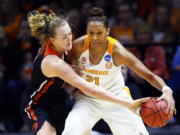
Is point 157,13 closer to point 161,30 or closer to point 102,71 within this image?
point 161,30

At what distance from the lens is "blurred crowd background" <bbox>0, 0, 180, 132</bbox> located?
6.85 metres

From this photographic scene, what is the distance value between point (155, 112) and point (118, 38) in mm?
2697

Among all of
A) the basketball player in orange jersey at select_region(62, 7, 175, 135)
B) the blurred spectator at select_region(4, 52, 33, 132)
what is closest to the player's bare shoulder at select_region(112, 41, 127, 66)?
the basketball player in orange jersey at select_region(62, 7, 175, 135)

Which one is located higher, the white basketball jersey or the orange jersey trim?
the orange jersey trim

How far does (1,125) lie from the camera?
722 cm

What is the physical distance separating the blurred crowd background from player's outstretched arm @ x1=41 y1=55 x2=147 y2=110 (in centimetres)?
191

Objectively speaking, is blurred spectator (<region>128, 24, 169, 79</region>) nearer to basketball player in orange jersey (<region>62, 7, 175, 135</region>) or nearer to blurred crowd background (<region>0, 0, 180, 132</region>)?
blurred crowd background (<region>0, 0, 180, 132</region>)

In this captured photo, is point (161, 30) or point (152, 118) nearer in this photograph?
point (152, 118)

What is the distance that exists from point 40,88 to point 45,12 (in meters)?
0.82

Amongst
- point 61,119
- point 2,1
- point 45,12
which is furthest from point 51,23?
point 2,1

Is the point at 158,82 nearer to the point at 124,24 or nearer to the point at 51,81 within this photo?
the point at 51,81

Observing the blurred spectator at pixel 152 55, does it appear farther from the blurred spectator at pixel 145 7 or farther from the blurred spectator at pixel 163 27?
the blurred spectator at pixel 145 7

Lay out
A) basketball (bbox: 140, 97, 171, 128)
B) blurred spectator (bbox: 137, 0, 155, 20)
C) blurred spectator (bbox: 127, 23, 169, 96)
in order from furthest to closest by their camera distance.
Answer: blurred spectator (bbox: 137, 0, 155, 20) < blurred spectator (bbox: 127, 23, 169, 96) < basketball (bbox: 140, 97, 171, 128)

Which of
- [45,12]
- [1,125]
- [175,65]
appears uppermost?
[45,12]
